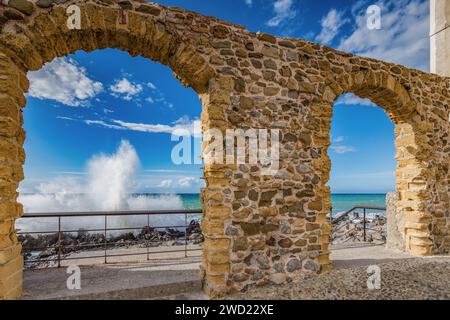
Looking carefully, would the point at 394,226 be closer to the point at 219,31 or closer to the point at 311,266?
the point at 311,266

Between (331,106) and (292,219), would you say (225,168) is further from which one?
(331,106)

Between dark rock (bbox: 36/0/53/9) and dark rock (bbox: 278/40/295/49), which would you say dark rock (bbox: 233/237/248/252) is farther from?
dark rock (bbox: 36/0/53/9)

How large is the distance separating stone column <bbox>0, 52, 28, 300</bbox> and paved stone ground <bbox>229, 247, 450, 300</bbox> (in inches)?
101

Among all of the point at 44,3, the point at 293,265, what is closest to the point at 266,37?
the point at 44,3

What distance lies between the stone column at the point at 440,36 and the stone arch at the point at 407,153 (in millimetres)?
3134

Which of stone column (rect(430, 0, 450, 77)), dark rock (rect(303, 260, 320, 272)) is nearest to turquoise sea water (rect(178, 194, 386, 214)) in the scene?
stone column (rect(430, 0, 450, 77))

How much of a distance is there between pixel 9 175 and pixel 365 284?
458 centimetres

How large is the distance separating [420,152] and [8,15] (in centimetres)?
704

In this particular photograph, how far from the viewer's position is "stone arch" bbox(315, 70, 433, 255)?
16.8ft

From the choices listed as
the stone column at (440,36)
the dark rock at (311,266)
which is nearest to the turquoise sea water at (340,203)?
the stone column at (440,36)

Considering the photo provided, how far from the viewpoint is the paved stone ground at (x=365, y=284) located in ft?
10.9

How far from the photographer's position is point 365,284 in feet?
12.0
